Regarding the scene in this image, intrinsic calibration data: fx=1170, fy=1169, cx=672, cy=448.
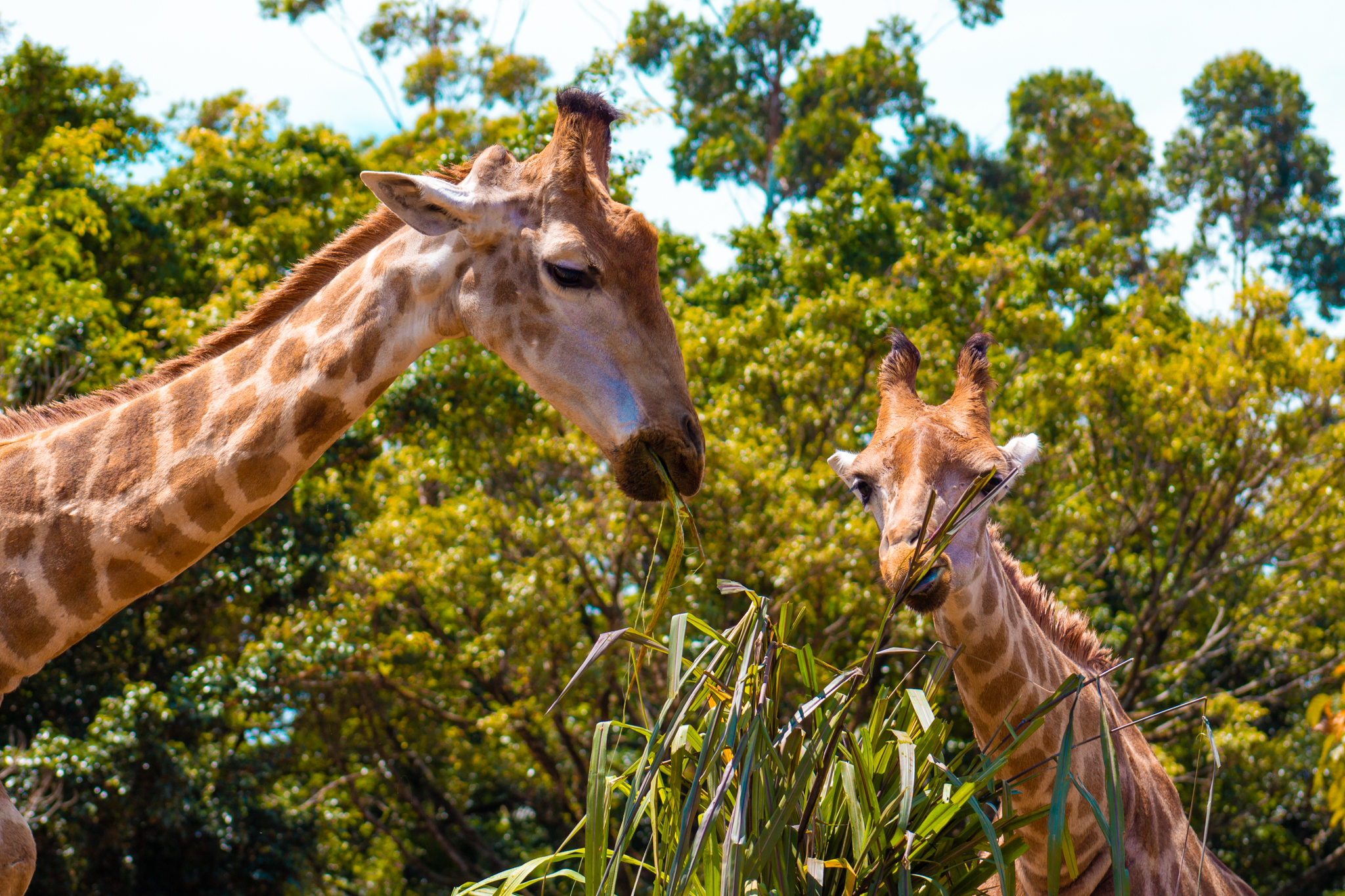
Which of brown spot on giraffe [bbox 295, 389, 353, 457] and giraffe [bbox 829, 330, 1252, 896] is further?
giraffe [bbox 829, 330, 1252, 896]

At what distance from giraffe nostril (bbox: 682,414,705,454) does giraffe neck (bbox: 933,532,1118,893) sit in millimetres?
1218

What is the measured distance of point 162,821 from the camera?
810cm

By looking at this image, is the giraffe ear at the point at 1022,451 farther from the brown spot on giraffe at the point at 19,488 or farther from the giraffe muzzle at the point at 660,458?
the brown spot on giraffe at the point at 19,488

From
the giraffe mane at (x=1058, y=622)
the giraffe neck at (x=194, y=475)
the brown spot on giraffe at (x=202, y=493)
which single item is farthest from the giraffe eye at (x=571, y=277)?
the giraffe mane at (x=1058, y=622)

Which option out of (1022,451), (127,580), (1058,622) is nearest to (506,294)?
(127,580)

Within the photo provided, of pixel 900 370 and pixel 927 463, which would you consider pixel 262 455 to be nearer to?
pixel 927 463

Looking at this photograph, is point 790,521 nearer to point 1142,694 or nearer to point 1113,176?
point 1142,694

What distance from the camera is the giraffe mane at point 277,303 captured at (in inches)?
114

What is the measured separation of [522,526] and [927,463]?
5.74m

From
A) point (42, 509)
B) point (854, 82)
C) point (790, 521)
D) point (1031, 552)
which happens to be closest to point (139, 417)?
point (42, 509)

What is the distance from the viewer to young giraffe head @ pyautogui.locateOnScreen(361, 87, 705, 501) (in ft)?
8.01

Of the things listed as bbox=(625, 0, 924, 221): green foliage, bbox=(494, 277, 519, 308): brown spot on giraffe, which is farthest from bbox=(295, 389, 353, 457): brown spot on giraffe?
bbox=(625, 0, 924, 221): green foliage

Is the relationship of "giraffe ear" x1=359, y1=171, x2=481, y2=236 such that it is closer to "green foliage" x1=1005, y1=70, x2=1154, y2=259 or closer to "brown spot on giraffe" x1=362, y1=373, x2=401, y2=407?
"brown spot on giraffe" x1=362, y1=373, x2=401, y2=407

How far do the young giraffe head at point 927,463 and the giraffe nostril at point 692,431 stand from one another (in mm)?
824
